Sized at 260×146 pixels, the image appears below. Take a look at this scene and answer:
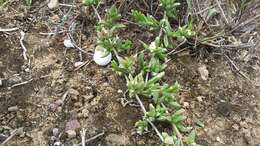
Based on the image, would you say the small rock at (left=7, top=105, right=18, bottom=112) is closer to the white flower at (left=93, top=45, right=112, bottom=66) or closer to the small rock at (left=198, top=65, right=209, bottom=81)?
the white flower at (left=93, top=45, right=112, bottom=66)

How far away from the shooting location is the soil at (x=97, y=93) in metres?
1.96

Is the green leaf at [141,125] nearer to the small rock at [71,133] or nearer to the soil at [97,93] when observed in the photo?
the soil at [97,93]

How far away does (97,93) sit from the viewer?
2080 mm

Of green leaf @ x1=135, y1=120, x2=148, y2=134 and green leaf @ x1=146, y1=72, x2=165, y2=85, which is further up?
green leaf @ x1=146, y1=72, x2=165, y2=85

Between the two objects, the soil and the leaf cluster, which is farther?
the leaf cluster

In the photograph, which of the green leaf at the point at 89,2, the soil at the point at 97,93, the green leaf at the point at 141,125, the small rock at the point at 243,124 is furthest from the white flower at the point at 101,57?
the small rock at the point at 243,124

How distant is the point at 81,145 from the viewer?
1896 millimetres

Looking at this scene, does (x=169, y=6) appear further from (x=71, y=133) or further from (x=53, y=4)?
(x=71, y=133)

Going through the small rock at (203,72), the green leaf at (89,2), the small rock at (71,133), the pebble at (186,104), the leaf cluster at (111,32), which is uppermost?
the green leaf at (89,2)

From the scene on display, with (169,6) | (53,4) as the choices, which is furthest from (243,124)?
(53,4)

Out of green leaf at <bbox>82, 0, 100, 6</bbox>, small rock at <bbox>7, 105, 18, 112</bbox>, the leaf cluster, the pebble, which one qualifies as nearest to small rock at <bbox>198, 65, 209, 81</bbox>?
the pebble

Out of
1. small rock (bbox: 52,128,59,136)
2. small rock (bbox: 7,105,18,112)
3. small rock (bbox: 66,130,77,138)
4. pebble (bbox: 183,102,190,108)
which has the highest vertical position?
small rock (bbox: 7,105,18,112)

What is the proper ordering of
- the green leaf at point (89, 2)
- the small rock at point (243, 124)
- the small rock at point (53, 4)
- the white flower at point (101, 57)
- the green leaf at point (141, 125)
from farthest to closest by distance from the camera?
1. the small rock at point (53, 4)
2. the green leaf at point (89, 2)
3. the white flower at point (101, 57)
4. the small rock at point (243, 124)
5. the green leaf at point (141, 125)

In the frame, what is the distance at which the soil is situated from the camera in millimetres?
1965
